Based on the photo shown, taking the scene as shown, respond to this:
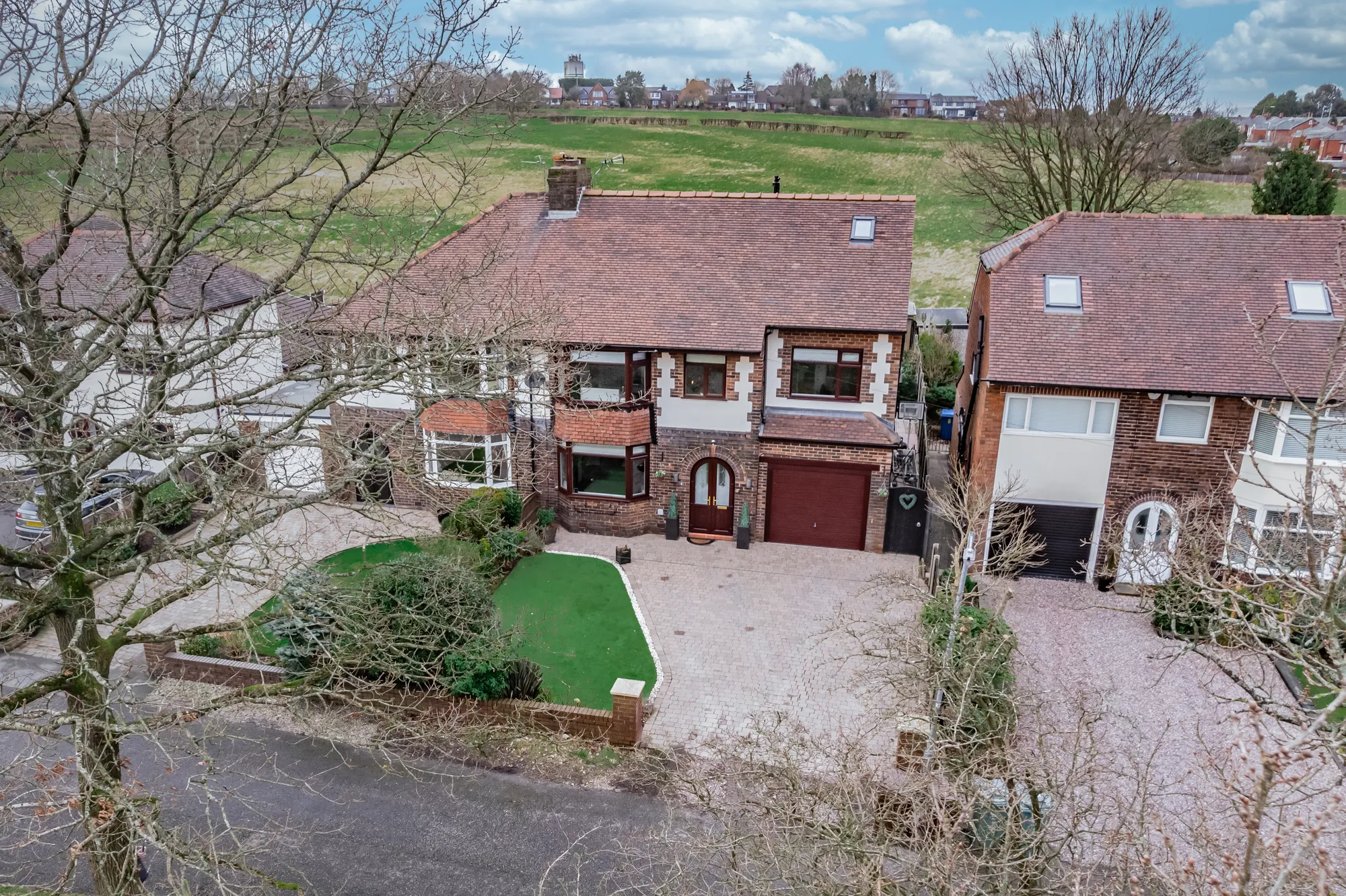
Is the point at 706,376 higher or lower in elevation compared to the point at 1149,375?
lower

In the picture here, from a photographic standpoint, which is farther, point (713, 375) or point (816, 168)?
point (816, 168)

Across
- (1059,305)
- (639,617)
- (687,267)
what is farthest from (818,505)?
(1059,305)

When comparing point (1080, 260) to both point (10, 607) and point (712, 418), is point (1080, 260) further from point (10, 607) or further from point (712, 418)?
point (10, 607)

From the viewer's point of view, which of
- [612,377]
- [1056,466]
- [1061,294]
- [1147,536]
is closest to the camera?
[1056,466]

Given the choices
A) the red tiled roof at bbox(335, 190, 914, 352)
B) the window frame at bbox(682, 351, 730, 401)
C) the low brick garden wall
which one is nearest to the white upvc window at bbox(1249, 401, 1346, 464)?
the red tiled roof at bbox(335, 190, 914, 352)

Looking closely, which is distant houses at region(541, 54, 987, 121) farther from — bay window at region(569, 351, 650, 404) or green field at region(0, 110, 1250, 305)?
bay window at region(569, 351, 650, 404)

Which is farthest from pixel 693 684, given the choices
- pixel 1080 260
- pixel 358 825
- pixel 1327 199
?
pixel 1327 199

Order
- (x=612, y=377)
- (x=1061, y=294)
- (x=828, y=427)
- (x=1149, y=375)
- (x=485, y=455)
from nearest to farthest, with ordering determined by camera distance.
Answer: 1. (x=1149, y=375)
2. (x=1061, y=294)
3. (x=828, y=427)
4. (x=612, y=377)
5. (x=485, y=455)

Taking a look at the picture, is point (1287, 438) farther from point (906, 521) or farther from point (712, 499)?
point (712, 499)
